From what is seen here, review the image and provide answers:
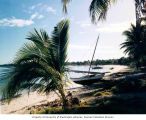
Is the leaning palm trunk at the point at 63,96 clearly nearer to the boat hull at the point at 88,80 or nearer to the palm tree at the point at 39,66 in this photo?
the palm tree at the point at 39,66

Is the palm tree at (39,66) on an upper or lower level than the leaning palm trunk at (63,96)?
upper

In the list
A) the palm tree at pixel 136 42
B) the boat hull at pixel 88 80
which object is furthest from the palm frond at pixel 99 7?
the palm tree at pixel 136 42

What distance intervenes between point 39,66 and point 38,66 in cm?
2

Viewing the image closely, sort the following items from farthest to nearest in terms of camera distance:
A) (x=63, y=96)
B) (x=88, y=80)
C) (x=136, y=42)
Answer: (x=136, y=42) → (x=88, y=80) → (x=63, y=96)

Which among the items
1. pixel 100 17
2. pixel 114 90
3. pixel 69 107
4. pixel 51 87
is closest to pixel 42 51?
pixel 51 87

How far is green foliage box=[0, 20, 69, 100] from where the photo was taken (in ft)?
18.4

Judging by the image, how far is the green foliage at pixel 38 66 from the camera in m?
5.62

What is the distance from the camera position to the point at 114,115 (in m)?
5.70

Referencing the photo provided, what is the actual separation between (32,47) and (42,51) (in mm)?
237

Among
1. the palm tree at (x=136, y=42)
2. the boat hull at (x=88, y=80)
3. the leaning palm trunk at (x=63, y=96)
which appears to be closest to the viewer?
the leaning palm trunk at (x=63, y=96)

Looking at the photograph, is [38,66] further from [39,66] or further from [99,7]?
[99,7]

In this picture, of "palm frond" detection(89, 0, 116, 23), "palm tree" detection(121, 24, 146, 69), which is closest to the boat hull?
"palm tree" detection(121, 24, 146, 69)

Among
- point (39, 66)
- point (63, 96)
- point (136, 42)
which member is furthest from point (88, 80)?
point (39, 66)

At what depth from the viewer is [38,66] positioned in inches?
231
